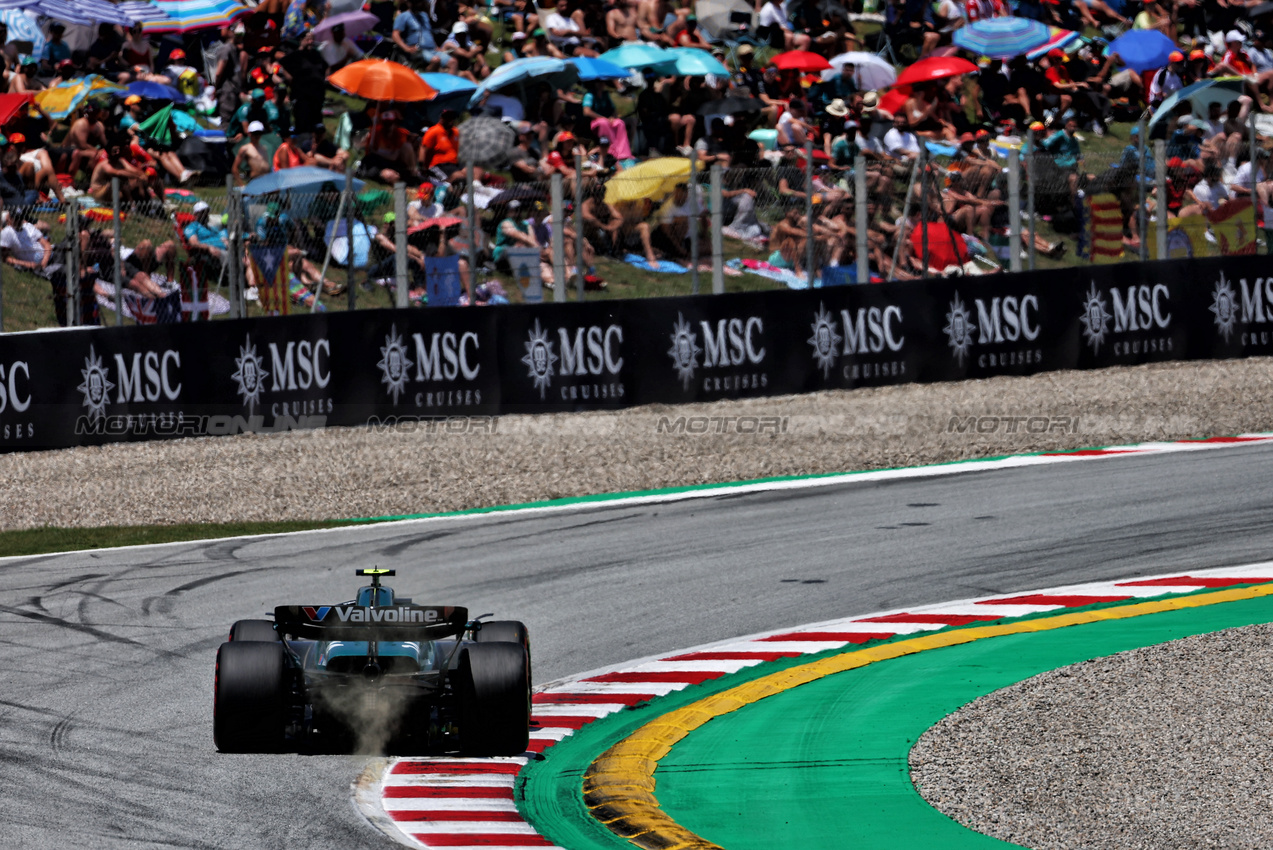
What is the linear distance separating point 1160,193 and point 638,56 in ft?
24.2

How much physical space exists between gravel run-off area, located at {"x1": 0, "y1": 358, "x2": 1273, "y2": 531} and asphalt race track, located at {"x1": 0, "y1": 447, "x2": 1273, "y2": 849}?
1.25m

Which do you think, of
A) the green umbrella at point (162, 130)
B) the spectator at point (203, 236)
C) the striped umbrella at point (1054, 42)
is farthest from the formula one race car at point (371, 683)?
the striped umbrella at point (1054, 42)

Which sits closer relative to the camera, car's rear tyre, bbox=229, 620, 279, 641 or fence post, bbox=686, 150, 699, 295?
car's rear tyre, bbox=229, 620, 279, 641

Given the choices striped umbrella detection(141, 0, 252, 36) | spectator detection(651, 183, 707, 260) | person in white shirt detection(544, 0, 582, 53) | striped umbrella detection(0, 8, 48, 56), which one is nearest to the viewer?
spectator detection(651, 183, 707, 260)

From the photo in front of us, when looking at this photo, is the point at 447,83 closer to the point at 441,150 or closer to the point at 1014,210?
the point at 441,150

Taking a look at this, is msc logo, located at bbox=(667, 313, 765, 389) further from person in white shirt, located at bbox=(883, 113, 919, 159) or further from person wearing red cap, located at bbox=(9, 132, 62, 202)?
person wearing red cap, located at bbox=(9, 132, 62, 202)

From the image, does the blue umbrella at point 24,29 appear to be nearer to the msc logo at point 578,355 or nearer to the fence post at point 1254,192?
the msc logo at point 578,355

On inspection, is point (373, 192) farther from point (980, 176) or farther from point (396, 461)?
point (980, 176)

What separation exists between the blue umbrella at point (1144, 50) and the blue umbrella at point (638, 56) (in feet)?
26.2

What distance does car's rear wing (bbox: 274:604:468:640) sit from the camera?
196 inches

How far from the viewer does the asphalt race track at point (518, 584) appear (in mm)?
6250

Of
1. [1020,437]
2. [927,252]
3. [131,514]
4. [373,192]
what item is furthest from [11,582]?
[927,252]

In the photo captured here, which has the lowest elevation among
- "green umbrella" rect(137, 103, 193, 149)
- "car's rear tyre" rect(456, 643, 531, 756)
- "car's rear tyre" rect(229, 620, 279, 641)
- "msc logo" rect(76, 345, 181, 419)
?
"car's rear tyre" rect(456, 643, 531, 756)

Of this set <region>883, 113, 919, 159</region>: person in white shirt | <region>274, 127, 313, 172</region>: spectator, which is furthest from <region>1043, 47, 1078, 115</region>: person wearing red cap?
<region>274, 127, 313, 172</region>: spectator
